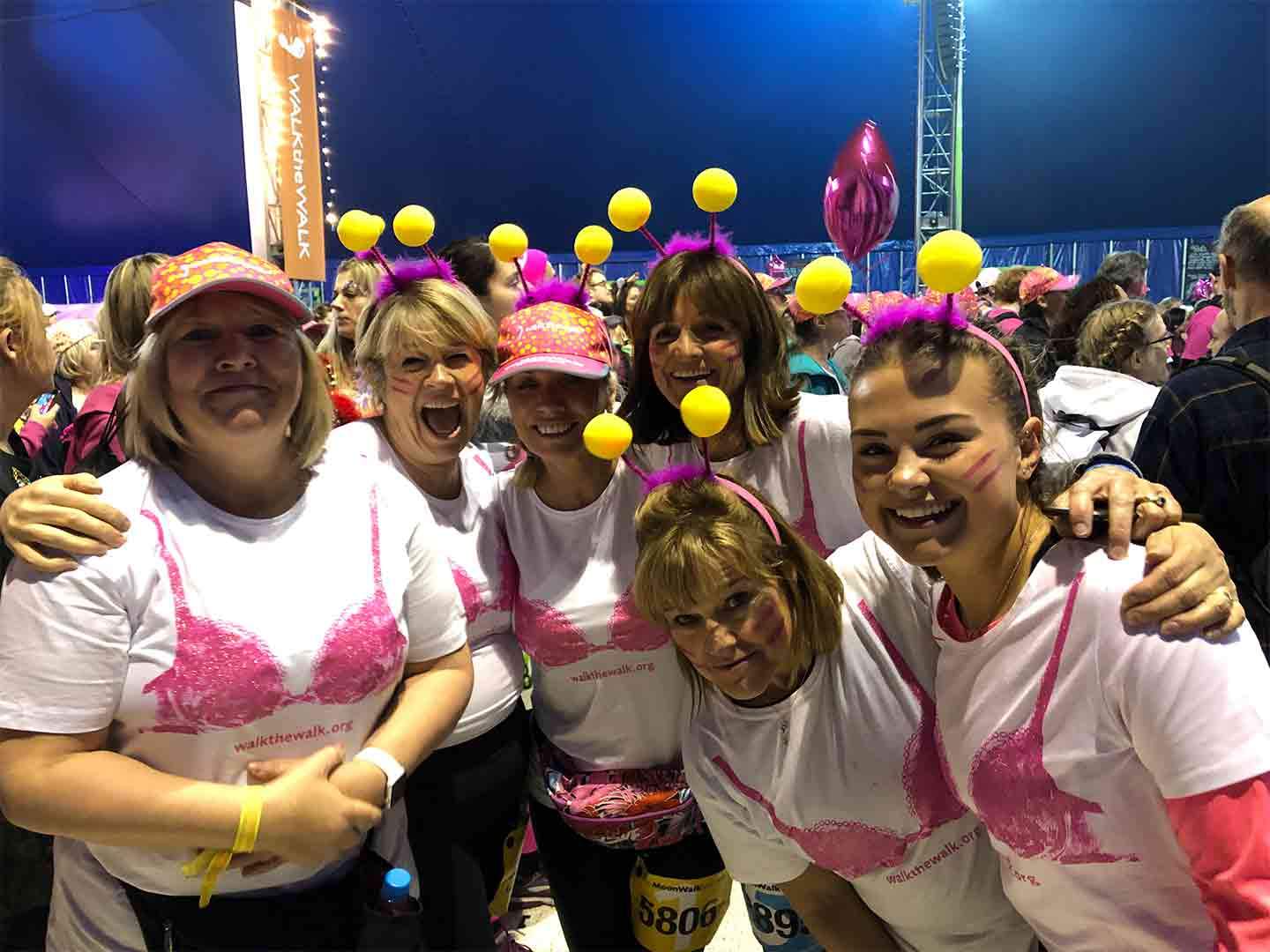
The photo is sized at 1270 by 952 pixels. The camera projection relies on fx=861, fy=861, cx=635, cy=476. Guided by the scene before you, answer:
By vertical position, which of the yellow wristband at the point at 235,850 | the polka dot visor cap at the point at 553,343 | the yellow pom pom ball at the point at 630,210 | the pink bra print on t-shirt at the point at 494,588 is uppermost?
the yellow pom pom ball at the point at 630,210

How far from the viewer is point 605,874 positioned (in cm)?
198

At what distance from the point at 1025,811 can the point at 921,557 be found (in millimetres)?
387

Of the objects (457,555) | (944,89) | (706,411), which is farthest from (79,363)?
(944,89)

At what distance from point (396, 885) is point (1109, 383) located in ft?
9.90

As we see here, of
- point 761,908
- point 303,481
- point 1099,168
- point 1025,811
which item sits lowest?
point 761,908

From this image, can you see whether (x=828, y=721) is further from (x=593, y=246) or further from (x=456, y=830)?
(x=593, y=246)

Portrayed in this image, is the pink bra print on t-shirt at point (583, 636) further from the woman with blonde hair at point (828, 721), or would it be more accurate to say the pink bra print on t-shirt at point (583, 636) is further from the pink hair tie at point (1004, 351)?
the pink hair tie at point (1004, 351)

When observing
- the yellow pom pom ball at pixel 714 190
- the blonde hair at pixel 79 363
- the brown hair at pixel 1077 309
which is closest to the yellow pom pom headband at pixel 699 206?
the yellow pom pom ball at pixel 714 190

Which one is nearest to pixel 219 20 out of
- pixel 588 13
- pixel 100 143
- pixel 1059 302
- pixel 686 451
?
pixel 100 143

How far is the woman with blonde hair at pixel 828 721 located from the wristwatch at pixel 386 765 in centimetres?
53

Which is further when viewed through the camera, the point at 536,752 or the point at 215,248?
the point at 536,752

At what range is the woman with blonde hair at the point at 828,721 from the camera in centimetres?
153

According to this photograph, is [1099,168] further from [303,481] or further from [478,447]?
[303,481]

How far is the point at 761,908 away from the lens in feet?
6.38
